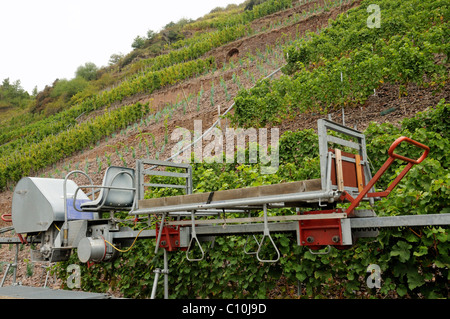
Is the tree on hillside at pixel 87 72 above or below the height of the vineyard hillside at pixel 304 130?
above

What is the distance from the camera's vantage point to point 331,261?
152 inches

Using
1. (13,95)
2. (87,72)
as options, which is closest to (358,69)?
(87,72)

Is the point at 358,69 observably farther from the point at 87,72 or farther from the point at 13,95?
the point at 13,95

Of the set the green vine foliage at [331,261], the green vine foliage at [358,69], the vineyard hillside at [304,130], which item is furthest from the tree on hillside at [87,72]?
the green vine foliage at [331,261]

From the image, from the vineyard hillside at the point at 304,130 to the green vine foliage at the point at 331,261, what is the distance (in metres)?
0.01

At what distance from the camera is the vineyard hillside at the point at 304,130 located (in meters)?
3.46

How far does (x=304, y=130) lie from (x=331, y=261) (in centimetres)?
480

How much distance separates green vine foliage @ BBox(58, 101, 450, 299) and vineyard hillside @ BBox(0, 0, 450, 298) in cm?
1

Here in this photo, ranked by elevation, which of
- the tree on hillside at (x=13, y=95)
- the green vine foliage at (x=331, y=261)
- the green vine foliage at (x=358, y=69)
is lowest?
the green vine foliage at (x=331, y=261)

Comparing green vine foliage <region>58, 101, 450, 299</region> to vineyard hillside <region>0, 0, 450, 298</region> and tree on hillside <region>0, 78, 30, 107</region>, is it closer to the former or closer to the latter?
vineyard hillside <region>0, 0, 450, 298</region>

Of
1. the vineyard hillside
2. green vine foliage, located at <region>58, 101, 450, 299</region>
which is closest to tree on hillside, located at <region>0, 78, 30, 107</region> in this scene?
the vineyard hillside

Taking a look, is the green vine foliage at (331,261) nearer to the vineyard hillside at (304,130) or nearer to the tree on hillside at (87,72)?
the vineyard hillside at (304,130)

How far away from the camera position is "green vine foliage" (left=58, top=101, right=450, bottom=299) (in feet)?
10.2
